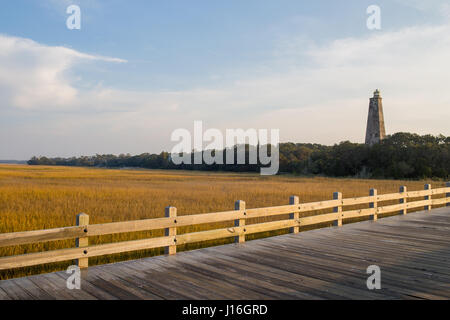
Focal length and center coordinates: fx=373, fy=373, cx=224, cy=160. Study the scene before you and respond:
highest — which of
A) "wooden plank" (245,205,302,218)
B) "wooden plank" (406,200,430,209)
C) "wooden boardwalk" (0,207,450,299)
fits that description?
"wooden plank" (245,205,302,218)

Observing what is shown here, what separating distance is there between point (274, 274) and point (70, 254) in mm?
3322

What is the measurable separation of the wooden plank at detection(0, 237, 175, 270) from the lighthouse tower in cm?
7782

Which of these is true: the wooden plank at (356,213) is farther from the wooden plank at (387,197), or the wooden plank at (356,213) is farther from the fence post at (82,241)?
the fence post at (82,241)

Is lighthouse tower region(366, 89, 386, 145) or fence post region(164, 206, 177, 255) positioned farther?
lighthouse tower region(366, 89, 386, 145)

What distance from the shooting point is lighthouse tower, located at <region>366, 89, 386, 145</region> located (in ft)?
256

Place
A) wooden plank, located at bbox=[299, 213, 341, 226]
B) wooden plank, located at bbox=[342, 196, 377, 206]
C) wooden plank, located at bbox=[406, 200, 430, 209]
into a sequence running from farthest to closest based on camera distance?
wooden plank, located at bbox=[406, 200, 430, 209] < wooden plank, located at bbox=[342, 196, 377, 206] < wooden plank, located at bbox=[299, 213, 341, 226]

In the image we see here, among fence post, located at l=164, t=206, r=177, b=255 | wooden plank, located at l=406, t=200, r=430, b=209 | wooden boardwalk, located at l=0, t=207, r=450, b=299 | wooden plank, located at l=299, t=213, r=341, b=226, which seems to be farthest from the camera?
wooden plank, located at l=406, t=200, r=430, b=209

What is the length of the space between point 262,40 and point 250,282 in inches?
857

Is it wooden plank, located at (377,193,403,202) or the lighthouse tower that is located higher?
the lighthouse tower

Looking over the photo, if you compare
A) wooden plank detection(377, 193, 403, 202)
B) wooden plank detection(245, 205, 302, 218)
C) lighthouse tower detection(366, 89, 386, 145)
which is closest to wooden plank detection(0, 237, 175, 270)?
Result: wooden plank detection(245, 205, 302, 218)

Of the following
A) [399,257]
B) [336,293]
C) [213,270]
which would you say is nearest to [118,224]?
[213,270]

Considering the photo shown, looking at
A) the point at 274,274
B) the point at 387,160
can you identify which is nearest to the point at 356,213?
the point at 274,274

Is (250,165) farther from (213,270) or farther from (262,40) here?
(213,270)

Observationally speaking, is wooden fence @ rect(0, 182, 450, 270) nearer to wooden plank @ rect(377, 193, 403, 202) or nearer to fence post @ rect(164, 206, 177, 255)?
fence post @ rect(164, 206, 177, 255)
